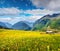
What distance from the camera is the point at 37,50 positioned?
43.1ft

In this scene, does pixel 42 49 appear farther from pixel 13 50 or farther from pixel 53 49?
pixel 13 50

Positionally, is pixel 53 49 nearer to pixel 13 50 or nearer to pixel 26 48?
pixel 26 48

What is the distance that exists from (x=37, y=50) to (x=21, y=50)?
1.28 metres

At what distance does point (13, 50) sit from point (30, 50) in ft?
4.25

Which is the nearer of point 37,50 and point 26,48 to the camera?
point 37,50

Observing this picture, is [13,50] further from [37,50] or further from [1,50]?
[37,50]

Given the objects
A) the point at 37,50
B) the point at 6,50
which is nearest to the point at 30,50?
the point at 37,50

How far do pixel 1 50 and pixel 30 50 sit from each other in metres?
2.16

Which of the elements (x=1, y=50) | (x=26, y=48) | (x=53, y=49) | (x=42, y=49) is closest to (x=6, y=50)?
(x=1, y=50)

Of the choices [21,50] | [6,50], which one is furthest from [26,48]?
[6,50]

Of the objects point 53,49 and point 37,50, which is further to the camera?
point 53,49

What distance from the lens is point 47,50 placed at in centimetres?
1335

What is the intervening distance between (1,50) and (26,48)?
2.01 metres

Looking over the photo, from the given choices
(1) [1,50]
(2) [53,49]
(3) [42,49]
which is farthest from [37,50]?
(1) [1,50]
